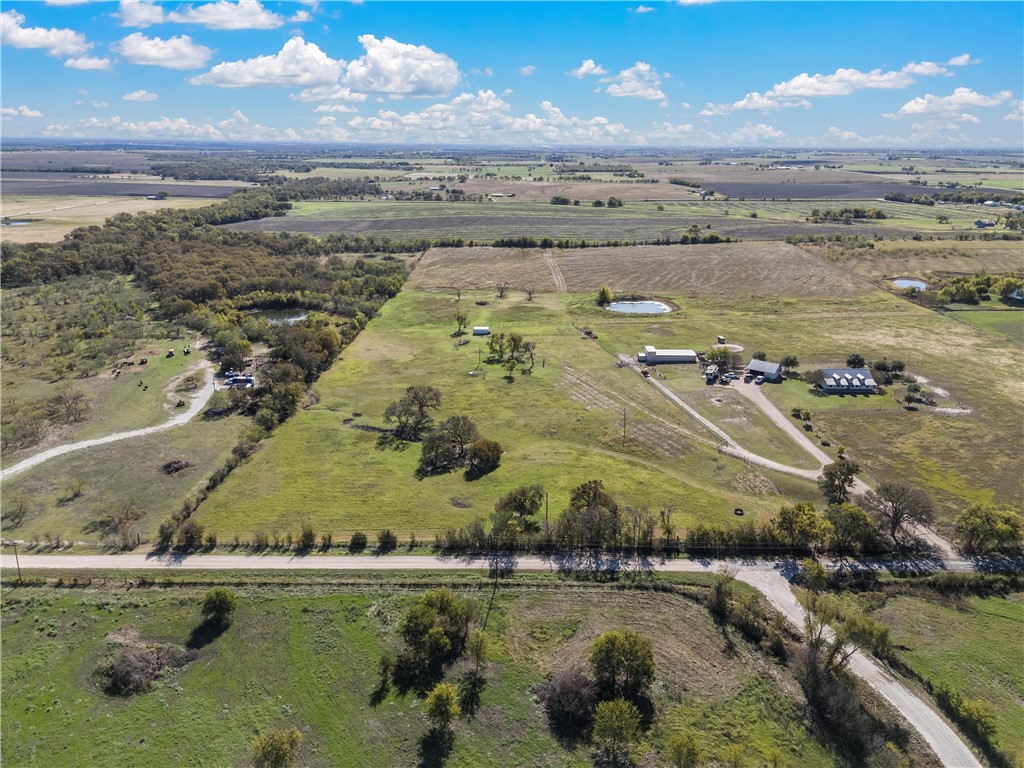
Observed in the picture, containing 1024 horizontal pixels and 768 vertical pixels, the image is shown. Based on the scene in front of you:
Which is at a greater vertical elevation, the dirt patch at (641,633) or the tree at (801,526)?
the tree at (801,526)

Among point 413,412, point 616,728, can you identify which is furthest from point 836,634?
point 413,412

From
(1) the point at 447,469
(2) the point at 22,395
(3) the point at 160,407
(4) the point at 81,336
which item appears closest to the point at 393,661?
(1) the point at 447,469

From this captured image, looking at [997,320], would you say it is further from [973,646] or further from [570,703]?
[570,703]

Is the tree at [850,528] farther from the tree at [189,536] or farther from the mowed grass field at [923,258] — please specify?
the mowed grass field at [923,258]

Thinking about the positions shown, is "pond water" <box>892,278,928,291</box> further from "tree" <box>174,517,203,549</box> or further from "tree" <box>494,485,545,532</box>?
"tree" <box>174,517,203,549</box>

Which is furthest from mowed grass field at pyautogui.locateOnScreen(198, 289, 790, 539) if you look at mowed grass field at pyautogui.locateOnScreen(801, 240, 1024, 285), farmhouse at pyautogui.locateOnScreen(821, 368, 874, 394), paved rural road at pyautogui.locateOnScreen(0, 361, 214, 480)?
mowed grass field at pyautogui.locateOnScreen(801, 240, 1024, 285)

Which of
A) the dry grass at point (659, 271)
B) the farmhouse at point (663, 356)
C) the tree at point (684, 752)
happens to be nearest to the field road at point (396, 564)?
the tree at point (684, 752)
